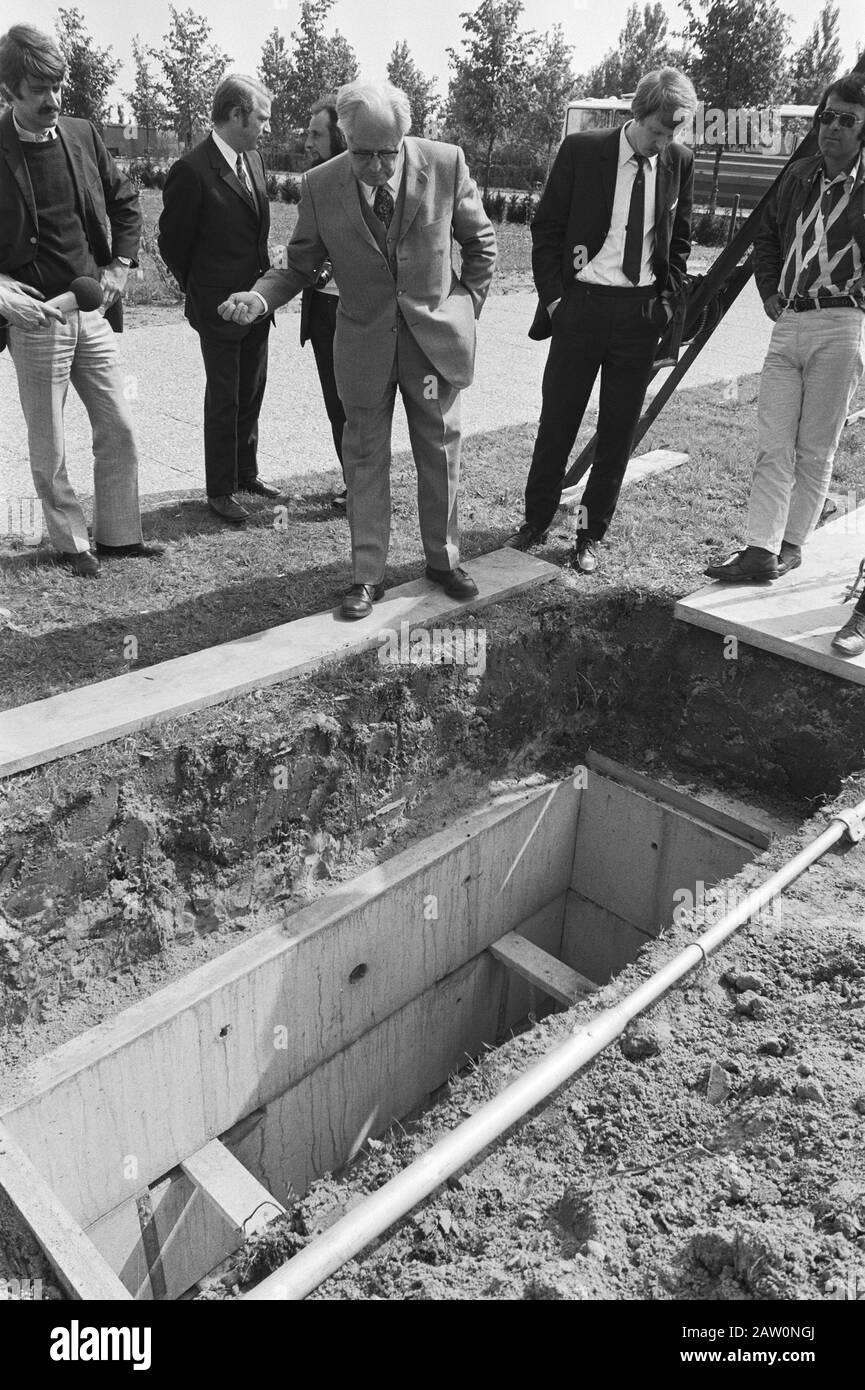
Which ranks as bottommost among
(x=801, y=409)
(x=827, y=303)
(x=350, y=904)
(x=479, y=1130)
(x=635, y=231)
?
(x=350, y=904)

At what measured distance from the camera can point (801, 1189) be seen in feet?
8.26

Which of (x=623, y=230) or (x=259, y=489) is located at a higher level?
(x=623, y=230)

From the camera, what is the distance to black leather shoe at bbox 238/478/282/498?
6047 millimetres

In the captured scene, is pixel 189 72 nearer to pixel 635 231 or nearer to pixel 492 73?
pixel 492 73

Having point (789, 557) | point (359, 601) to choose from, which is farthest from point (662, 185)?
point (359, 601)

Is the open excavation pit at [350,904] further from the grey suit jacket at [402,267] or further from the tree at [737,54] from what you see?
the tree at [737,54]

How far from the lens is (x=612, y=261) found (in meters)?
4.74

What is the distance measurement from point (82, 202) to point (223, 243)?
90 cm

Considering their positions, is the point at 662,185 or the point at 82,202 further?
the point at 662,185

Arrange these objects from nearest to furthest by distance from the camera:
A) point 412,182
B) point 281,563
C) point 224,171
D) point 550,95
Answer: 1. point 412,182
2. point 224,171
3. point 281,563
4. point 550,95

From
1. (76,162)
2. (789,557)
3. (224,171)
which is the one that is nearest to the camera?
(76,162)

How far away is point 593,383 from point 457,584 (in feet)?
4.30

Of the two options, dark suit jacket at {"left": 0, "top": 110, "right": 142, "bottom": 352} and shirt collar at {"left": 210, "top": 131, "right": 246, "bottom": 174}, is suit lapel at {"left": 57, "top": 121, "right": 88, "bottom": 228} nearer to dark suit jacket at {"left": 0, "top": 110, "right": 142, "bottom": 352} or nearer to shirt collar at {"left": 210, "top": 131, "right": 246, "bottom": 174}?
dark suit jacket at {"left": 0, "top": 110, "right": 142, "bottom": 352}
